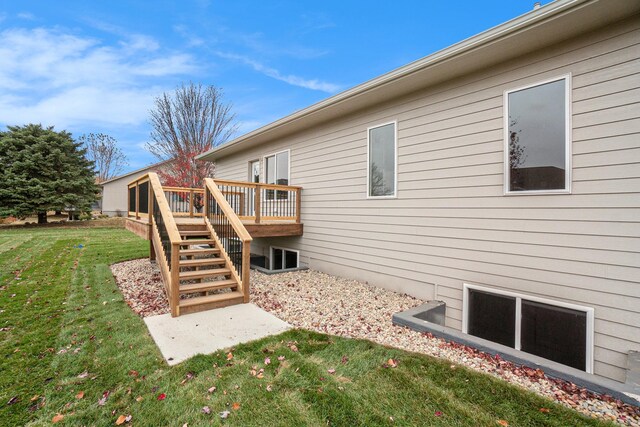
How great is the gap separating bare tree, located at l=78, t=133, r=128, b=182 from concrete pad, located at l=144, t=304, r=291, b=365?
39244mm

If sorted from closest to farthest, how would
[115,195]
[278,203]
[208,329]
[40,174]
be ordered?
[208,329] → [278,203] → [40,174] → [115,195]

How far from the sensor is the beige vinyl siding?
3.23 metres

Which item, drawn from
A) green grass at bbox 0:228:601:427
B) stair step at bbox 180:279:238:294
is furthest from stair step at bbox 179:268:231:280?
green grass at bbox 0:228:601:427

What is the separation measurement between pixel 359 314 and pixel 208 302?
224 centimetres

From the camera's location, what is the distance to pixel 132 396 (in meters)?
2.42

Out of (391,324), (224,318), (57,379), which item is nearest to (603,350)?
(391,324)

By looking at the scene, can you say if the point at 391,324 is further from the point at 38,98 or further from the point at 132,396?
the point at 38,98

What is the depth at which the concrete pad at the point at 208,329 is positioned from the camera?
3215 millimetres

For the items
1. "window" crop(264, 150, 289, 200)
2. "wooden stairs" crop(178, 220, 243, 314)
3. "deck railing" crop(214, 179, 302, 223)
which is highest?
"window" crop(264, 150, 289, 200)

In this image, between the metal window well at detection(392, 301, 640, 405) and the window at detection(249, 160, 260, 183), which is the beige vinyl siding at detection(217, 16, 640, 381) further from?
the window at detection(249, 160, 260, 183)

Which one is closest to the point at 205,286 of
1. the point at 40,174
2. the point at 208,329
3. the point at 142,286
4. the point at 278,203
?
the point at 208,329

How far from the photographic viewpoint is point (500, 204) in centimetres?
413

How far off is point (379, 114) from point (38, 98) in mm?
24143

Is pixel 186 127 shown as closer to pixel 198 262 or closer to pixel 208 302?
pixel 198 262
